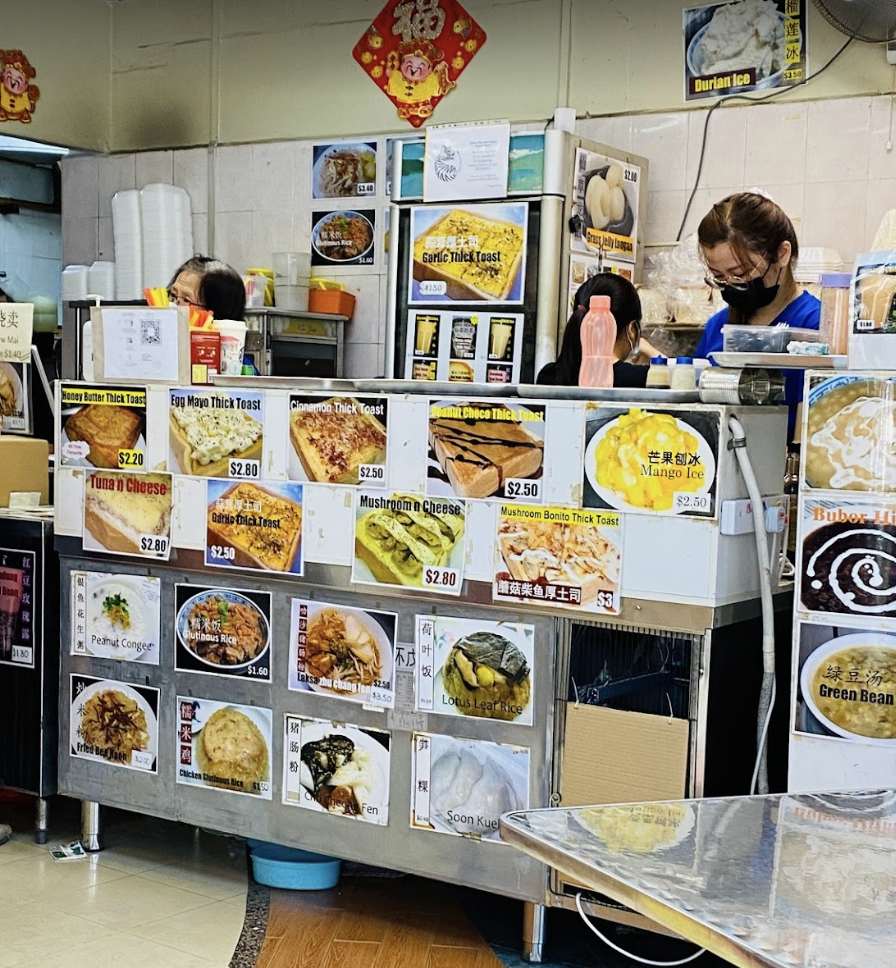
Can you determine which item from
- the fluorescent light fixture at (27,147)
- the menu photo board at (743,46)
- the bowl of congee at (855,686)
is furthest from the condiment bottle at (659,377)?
the fluorescent light fixture at (27,147)

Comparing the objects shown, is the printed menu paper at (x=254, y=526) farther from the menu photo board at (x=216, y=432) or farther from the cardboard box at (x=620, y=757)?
the cardboard box at (x=620, y=757)

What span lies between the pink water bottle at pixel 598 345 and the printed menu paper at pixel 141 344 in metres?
1.26

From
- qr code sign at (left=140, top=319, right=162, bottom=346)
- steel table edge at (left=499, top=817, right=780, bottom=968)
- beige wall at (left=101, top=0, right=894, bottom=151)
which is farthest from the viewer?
beige wall at (left=101, top=0, right=894, bottom=151)

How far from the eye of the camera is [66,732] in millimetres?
4203

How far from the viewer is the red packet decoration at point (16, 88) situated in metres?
7.02

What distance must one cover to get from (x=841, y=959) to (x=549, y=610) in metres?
1.91

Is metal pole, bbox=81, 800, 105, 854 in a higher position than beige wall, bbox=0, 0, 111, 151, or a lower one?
lower

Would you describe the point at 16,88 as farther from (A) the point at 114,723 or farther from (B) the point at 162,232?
(A) the point at 114,723

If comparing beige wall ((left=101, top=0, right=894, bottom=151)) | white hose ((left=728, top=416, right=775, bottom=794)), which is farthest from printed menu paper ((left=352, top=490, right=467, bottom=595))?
beige wall ((left=101, top=0, right=894, bottom=151))

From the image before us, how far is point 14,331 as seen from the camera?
15.8 feet

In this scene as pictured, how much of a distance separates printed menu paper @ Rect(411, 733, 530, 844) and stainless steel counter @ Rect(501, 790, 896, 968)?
1378mm

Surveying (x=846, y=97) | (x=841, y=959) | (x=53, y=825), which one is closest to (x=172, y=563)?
(x=53, y=825)

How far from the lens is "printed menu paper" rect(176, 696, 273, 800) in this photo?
3.82m

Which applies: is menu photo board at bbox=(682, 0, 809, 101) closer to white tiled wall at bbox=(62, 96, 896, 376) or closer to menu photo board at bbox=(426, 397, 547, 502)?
white tiled wall at bbox=(62, 96, 896, 376)
